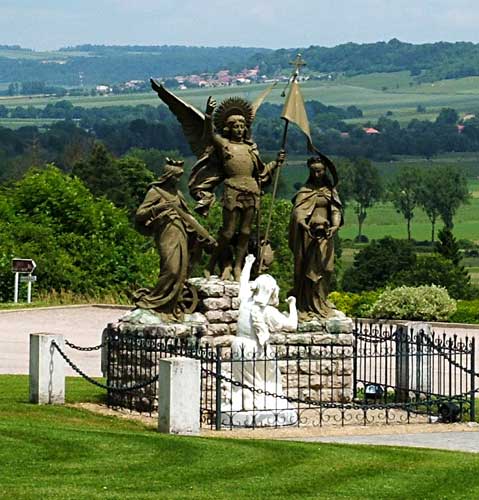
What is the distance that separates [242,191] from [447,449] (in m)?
6.19

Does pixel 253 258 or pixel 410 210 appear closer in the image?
pixel 253 258

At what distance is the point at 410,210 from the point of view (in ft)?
434

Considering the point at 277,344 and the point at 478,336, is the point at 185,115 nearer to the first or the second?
the point at 277,344

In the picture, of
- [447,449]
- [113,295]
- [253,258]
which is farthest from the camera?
[113,295]

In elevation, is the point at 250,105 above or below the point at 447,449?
above

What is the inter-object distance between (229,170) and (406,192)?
108809mm

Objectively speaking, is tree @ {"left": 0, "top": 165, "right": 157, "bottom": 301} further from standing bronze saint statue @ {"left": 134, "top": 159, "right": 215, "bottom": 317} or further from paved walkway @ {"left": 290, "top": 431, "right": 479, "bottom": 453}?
paved walkway @ {"left": 290, "top": 431, "right": 479, "bottom": 453}

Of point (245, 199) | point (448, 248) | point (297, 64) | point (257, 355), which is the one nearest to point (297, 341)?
point (245, 199)

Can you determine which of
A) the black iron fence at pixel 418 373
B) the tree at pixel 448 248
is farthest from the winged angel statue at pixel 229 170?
the tree at pixel 448 248

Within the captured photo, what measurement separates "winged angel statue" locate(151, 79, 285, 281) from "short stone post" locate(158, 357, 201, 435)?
15.9ft

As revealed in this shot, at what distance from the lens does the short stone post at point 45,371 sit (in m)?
24.1

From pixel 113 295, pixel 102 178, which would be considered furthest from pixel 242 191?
pixel 102 178

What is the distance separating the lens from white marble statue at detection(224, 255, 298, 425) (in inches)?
904

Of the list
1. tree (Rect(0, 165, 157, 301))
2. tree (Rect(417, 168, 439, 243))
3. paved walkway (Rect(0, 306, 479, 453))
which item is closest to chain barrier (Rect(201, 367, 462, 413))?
paved walkway (Rect(0, 306, 479, 453))
